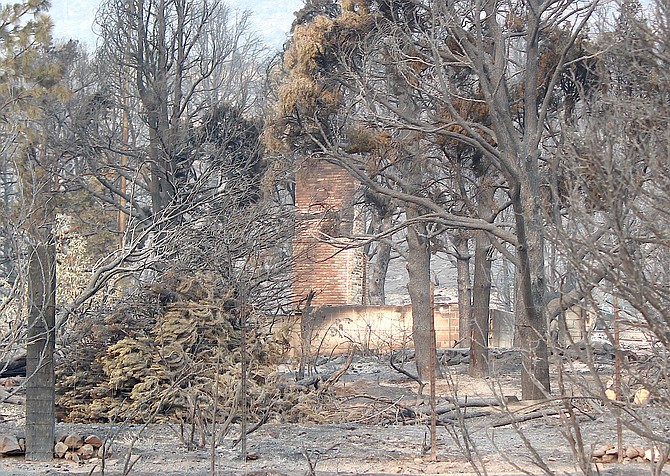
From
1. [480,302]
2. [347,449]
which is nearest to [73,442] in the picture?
[347,449]

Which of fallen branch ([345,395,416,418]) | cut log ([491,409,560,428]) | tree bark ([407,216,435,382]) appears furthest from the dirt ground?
tree bark ([407,216,435,382])

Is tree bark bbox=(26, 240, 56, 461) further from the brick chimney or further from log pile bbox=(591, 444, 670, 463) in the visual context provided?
the brick chimney

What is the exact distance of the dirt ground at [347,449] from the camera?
31.0 feet

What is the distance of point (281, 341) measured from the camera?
15070 millimetres

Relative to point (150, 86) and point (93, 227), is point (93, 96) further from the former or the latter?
point (93, 227)

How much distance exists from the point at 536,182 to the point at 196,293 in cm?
596

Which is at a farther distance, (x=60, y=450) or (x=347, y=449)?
(x=347, y=449)

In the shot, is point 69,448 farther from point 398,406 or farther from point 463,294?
point 463,294

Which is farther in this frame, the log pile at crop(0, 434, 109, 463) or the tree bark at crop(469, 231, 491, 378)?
the tree bark at crop(469, 231, 491, 378)

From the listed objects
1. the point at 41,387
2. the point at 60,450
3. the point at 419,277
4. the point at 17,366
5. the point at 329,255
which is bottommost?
the point at 60,450

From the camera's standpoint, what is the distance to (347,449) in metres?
10.9

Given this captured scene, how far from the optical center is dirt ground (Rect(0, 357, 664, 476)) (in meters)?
9.45

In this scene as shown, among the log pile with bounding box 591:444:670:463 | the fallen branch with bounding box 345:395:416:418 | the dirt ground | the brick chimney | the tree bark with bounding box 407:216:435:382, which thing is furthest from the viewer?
the brick chimney

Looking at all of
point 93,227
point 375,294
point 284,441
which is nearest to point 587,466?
point 284,441
